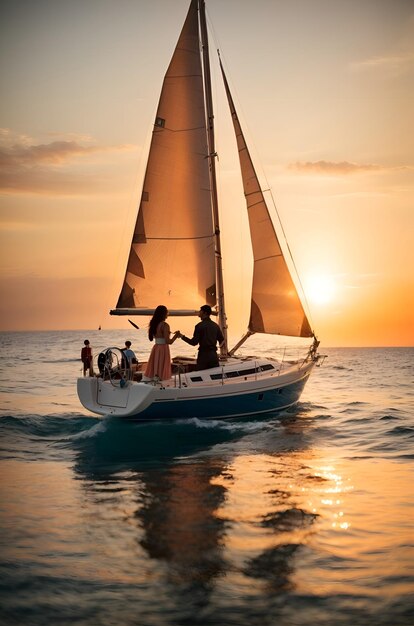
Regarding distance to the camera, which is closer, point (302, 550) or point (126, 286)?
point (302, 550)

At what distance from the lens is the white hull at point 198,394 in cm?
1811

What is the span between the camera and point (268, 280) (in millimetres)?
23266

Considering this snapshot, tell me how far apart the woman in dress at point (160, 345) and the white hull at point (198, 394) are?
35 centimetres

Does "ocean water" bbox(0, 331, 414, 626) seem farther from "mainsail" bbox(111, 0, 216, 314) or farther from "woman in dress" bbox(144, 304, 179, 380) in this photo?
"mainsail" bbox(111, 0, 216, 314)

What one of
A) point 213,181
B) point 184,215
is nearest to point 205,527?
point 184,215

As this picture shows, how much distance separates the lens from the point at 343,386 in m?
42.0

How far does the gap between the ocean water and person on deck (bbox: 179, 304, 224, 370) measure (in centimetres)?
182

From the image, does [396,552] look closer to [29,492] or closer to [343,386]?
[29,492]

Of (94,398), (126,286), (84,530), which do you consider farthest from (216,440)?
(84,530)

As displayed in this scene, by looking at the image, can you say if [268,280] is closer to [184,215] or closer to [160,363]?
[184,215]

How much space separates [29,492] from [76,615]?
559cm

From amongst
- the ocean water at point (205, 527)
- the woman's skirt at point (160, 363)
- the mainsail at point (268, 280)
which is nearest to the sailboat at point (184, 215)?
the mainsail at point (268, 280)

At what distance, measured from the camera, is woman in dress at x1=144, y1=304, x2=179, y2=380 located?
18.1m

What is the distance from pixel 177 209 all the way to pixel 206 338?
489 centimetres
